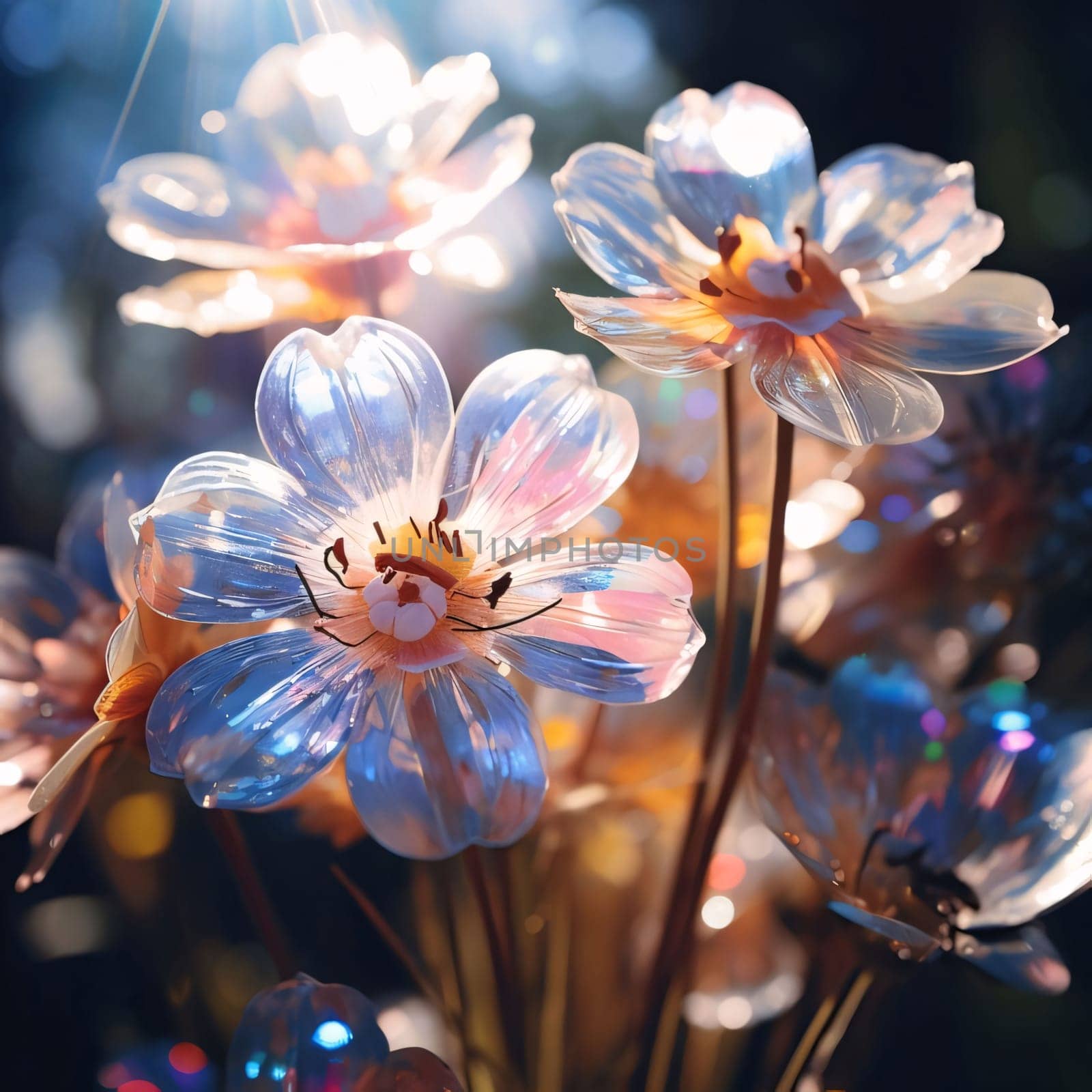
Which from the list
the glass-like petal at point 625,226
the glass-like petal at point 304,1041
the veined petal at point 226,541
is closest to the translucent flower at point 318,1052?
the glass-like petal at point 304,1041

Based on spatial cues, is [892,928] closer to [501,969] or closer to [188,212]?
[501,969]

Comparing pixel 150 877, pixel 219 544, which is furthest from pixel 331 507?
pixel 150 877

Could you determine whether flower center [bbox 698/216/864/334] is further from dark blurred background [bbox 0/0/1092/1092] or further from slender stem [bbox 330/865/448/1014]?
slender stem [bbox 330/865/448/1014]

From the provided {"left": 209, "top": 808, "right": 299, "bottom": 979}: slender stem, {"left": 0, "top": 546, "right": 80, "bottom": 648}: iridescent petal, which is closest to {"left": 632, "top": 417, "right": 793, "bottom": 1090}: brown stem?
{"left": 209, "top": 808, "right": 299, "bottom": 979}: slender stem

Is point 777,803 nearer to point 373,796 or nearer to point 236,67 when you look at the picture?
point 373,796

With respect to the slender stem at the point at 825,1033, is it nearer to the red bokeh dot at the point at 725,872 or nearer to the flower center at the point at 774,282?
the red bokeh dot at the point at 725,872

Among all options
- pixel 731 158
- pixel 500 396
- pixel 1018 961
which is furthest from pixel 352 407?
pixel 1018 961
